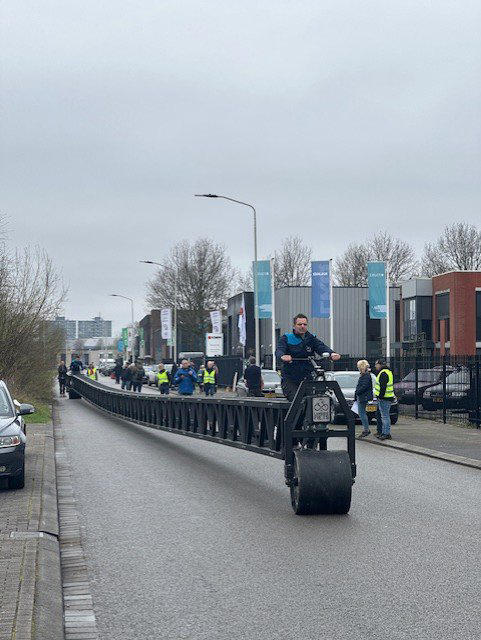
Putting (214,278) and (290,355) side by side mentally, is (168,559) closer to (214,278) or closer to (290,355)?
(290,355)

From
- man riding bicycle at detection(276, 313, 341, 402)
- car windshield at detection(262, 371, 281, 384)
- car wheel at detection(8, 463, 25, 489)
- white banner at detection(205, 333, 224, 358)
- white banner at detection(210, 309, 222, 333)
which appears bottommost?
car wheel at detection(8, 463, 25, 489)

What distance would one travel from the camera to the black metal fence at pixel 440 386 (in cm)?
2250

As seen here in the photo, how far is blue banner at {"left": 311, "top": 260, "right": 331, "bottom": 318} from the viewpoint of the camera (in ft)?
133

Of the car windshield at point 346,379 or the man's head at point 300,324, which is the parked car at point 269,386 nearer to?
the car windshield at point 346,379

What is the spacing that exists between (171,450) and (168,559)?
1050 cm

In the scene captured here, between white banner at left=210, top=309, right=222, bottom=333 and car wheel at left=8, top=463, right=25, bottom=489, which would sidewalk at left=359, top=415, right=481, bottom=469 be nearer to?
car wheel at left=8, top=463, right=25, bottom=489

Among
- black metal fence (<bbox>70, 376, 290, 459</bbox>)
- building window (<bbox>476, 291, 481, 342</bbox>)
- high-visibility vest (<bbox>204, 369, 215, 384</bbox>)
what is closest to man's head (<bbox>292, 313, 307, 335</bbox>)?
black metal fence (<bbox>70, 376, 290, 459</bbox>)

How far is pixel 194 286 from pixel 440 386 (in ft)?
196

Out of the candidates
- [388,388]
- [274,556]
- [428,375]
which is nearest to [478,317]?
[428,375]

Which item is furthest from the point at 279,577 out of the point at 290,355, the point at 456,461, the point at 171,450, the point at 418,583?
the point at 171,450

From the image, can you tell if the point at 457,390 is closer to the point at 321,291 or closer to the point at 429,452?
the point at 429,452

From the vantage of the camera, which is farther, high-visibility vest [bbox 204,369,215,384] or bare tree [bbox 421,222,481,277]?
bare tree [bbox 421,222,481,277]

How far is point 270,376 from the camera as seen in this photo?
37.9m

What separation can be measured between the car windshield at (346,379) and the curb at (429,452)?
6001 millimetres
